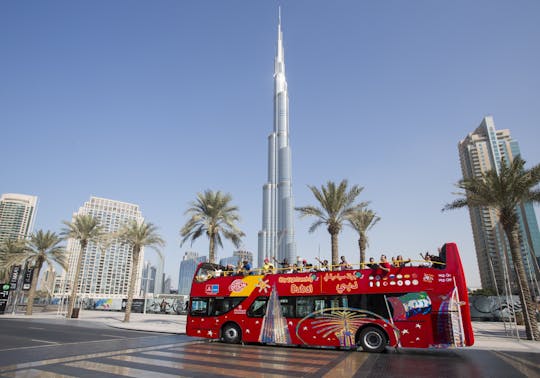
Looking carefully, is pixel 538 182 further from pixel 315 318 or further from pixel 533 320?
pixel 315 318

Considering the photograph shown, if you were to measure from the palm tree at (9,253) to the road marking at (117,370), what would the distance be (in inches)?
1469

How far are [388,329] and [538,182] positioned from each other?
13.9 m

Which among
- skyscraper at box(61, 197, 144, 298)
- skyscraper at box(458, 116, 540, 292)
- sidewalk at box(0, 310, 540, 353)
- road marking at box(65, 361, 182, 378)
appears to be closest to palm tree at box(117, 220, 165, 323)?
sidewalk at box(0, 310, 540, 353)

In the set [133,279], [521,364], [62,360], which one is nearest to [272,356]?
[62,360]

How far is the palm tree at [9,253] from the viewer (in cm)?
3875

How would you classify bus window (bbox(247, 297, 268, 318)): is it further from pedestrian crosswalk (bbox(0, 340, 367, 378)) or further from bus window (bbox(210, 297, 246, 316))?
pedestrian crosswalk (bbox(0, 340, 367, 378))

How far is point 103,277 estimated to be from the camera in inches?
5566

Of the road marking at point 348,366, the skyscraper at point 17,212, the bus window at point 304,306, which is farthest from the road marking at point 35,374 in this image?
the skyscraper at point 17,212

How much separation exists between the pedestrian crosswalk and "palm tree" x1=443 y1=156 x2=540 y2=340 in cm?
1279

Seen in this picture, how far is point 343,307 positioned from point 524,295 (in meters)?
12.2

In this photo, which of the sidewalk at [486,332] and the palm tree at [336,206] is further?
the palm tree at [336,206]

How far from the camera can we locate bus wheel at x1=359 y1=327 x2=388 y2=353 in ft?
42.1

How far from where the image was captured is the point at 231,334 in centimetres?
1591

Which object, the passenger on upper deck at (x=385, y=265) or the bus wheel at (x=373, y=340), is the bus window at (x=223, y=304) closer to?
the bus wheel at (x=373, y=340)
